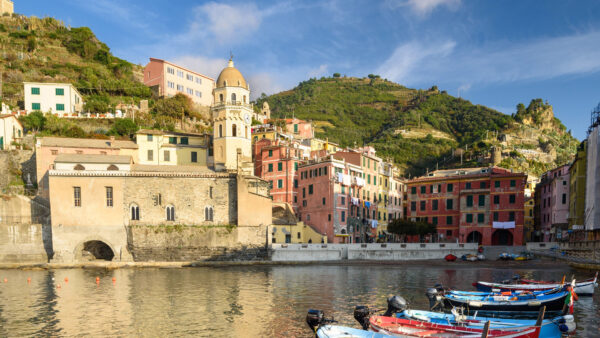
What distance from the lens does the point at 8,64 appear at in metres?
83.0

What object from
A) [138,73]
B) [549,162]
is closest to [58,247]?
[138,73]

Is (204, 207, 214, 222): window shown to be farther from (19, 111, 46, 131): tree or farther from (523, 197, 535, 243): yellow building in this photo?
A: (523, 197, 535, 243): yellow building

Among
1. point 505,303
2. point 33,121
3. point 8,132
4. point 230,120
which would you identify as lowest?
point 505,303

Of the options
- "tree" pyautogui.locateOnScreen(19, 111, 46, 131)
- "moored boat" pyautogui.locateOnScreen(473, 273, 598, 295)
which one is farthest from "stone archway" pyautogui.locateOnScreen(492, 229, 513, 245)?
"tree" pyautogui.locateOnScreen(19, 111, 46, 131)

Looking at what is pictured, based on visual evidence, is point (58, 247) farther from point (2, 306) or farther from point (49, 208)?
point (2, 306)

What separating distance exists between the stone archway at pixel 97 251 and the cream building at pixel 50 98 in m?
27.3

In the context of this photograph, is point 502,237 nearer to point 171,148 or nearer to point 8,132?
point 171,148

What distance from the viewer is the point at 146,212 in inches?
1967

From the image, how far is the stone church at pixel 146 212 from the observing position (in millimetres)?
47688

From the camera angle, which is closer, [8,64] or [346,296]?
[346,296]

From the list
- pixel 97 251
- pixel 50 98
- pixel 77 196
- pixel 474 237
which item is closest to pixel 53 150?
pixel 77 196

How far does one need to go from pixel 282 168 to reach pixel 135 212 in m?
22.3

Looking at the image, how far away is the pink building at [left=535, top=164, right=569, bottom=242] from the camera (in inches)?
2307

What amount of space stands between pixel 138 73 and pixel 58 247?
61206 mm
